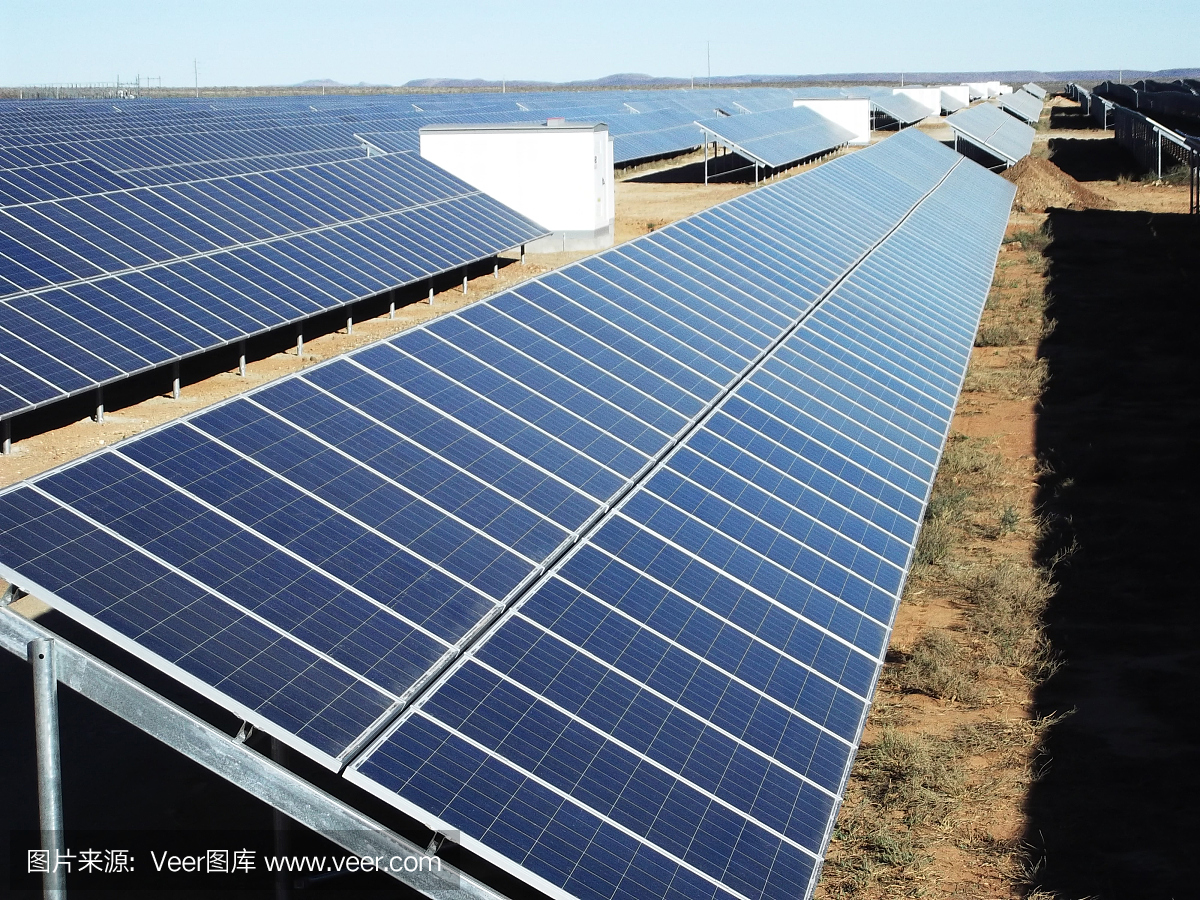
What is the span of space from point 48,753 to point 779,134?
62.8 metres

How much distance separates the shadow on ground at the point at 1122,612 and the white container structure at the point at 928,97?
3795 inches

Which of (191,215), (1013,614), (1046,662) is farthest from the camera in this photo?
(191,215)

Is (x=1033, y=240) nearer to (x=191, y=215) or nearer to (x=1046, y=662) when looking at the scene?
(x=191, y=215)

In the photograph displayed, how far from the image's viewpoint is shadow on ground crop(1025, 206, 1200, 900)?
1066 cm

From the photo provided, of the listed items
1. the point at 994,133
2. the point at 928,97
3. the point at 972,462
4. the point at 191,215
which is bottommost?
the point at 972,462

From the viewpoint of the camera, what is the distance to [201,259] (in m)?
26.8

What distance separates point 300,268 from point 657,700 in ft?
71.5

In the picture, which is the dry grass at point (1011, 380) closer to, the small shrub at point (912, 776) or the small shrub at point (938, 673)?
the small shrub at point (938, 673)

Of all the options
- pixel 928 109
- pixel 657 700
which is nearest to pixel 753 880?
pixel 657 700

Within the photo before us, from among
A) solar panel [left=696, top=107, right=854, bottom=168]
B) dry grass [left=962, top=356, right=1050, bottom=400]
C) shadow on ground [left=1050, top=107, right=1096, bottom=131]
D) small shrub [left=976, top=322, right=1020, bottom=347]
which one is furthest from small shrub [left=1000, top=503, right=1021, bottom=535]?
shadow on ground [left=1050, top=107, right=1096, bottom=131]

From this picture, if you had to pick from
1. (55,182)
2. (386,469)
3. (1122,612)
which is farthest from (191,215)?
(1122,612)

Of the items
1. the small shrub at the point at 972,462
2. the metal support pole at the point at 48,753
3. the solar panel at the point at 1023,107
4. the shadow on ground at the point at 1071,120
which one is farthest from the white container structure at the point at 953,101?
the metal support pole at the point at 48,753

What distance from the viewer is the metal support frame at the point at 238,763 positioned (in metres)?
6.91

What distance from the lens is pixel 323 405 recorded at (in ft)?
33.2
